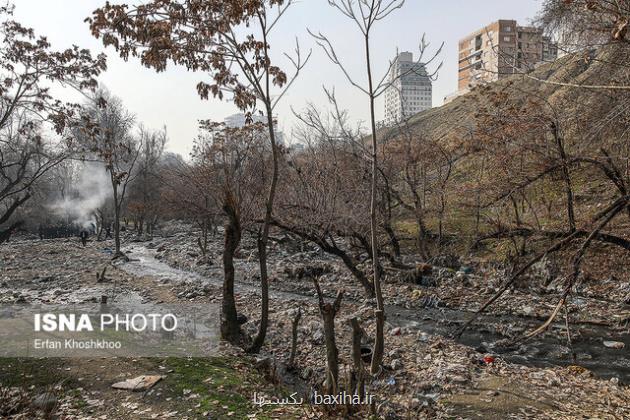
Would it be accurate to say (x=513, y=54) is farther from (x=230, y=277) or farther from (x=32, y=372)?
(x=32, y=372)

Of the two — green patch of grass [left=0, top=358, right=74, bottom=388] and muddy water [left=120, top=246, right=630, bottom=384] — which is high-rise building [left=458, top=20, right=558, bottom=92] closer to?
muddy water [left=120, top=246, right=630, bottom=384]

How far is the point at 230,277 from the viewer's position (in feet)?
26.1

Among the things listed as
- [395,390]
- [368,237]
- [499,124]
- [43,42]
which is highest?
[43,42]

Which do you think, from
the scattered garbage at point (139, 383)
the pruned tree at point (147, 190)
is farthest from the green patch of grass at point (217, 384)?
the pruned tree at point (147, 190)

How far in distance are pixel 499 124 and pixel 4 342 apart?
1232cm

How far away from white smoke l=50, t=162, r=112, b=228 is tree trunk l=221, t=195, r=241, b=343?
1335 inches

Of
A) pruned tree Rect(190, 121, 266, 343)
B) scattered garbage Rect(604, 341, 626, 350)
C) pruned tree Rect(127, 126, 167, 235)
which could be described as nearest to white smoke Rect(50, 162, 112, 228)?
pruned tree Rect(127, 126, 167, 235)

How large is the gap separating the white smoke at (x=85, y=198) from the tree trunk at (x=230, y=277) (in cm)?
3390

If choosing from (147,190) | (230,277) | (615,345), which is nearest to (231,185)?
(230,277)

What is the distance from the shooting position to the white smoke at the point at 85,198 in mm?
38416

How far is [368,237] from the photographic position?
1512cm

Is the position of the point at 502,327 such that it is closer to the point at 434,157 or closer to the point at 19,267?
the point at 434,157

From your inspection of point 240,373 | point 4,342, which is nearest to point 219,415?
point 240,373

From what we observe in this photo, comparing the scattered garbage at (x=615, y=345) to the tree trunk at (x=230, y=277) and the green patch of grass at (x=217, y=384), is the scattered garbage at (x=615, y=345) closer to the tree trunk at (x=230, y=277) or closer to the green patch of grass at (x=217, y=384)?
the green patch of grass at (x=217, y=384)
